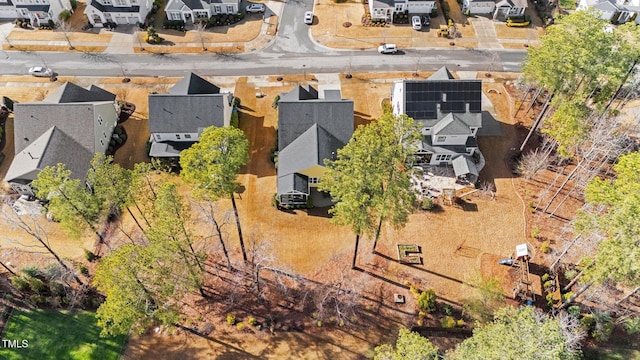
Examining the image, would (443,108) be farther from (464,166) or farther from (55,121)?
(55,121)

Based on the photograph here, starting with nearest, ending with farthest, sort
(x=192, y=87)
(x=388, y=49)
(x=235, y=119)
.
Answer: (x=192, y=87), (x=235, y=119), (x=388, y=49)

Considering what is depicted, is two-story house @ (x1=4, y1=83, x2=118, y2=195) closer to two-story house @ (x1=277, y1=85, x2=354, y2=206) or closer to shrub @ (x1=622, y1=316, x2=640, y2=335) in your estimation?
two-story house @ (x1=277, y1=85, x2=354, y2=206)

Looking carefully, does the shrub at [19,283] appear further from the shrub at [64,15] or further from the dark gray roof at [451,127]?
the shrub at [64,15]

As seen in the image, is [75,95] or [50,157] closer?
[50,157]

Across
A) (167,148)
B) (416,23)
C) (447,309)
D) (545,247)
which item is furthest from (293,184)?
(416,23)

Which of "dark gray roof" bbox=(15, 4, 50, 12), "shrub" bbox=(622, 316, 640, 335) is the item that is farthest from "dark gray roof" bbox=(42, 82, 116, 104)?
"shrub" bbox=(622, 316, 640, 335)

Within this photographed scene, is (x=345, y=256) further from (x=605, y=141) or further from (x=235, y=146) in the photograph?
(x=605, y=141)

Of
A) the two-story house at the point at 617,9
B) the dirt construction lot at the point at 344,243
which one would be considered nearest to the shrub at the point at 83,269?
the dirt construction lot at the point at 344,243
